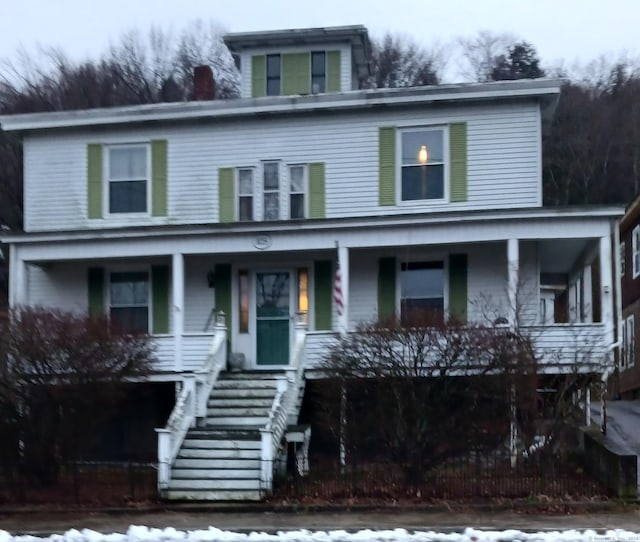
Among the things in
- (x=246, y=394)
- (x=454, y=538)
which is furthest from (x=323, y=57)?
(x=454, y=538)

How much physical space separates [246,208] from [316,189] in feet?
5.11

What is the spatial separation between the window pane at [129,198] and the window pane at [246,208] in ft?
7.04

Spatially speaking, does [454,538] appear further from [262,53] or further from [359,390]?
[262,53]

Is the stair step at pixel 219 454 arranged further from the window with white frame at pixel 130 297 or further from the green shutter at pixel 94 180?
the green shutter at pixel 94 180

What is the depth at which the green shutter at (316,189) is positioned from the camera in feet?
63.0

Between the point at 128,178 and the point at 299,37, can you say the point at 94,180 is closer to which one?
the point at 128,178

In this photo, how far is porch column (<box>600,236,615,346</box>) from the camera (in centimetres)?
1661

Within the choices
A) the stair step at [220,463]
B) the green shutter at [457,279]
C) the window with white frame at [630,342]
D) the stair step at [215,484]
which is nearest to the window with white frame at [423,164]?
the green shutter at [457,279]

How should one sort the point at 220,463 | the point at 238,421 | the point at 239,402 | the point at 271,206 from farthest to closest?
the point at 271,206 < the point at 239,402 < the point at 238,421 < the point at 220,463

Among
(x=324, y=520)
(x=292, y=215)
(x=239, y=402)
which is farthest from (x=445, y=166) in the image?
(x=324, y=520)

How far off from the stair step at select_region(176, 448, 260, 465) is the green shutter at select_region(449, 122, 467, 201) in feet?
23.3

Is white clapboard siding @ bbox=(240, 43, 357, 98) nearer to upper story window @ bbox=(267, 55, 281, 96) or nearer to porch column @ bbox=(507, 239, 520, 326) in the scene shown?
upper story window @ bbox=(267, 55, 281, 96)

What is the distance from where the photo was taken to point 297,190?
19422 millimetres

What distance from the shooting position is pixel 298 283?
760 inches
